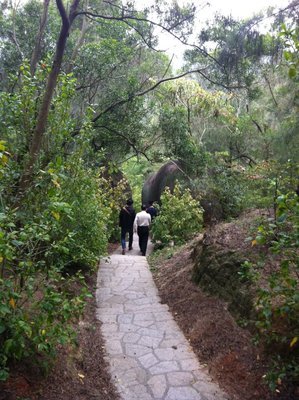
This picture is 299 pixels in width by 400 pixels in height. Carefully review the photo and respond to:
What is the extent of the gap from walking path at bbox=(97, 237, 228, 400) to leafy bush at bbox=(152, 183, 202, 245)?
3791mm

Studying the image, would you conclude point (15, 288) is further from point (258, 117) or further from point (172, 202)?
point (258, 117)

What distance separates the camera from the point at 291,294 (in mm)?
2873

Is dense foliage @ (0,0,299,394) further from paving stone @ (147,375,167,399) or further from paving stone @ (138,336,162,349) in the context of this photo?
paving stone @ (138,336,162,349)

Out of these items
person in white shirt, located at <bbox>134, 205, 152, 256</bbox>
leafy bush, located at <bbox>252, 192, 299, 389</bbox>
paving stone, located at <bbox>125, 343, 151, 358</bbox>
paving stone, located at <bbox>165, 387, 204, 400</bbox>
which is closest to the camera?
leafy bush, located at <bbox>252, 192, 299, 389</bbox>

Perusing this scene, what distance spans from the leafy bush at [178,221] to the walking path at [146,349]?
3.79m

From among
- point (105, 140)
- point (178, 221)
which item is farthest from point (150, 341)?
point (105, 140)

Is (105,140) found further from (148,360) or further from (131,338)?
(148,360)

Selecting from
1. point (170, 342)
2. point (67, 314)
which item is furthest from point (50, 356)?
point (170, 342)

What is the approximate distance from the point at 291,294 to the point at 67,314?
71.2 inches

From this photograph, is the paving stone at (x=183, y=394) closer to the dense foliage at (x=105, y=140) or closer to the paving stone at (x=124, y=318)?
the dense foliage at (x=105, y=140)

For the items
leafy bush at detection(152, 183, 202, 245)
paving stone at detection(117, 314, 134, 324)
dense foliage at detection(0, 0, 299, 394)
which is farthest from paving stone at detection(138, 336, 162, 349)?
leafy bush at detection(152, 183, 202, 245)

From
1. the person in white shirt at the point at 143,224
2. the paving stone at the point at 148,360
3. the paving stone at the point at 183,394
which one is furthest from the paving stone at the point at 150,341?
the person in white shirt at the point at 143,224

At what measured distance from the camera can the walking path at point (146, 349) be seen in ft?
12.6

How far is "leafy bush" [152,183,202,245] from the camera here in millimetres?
11531
